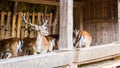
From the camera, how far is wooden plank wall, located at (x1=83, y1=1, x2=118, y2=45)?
977 cm

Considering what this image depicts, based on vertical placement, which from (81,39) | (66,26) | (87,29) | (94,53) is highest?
(66,26)

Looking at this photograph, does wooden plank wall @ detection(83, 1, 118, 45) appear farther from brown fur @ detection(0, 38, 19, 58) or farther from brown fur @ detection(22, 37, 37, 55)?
brown fur @ detection(0, 38, 19, 58)

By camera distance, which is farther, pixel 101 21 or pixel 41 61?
pixel 101 21

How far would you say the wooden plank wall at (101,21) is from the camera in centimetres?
977

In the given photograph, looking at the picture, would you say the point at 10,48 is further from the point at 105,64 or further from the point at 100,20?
the point at 100,20

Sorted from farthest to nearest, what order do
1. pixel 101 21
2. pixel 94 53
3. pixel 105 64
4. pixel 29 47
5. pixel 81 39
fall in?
pixel 101 21 < pixel 81 39 < pixel 105 64 < pixel 29 47 < pixel 94 53

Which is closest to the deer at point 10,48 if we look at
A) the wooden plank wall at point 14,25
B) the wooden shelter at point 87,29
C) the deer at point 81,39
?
the wooden plank wall at point 14,25

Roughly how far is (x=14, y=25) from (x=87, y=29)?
3.13 m

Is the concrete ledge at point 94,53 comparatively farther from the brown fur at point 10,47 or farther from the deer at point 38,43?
the brown fur at point 10,47

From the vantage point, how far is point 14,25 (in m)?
8.52

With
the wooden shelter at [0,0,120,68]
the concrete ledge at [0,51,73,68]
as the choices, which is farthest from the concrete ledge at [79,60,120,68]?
the concrete ledge at [0,51,73,68]

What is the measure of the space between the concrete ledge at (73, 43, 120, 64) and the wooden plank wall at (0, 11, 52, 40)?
9.14ft

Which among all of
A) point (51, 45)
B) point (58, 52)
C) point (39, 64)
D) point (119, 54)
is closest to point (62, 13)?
point (58, 52)

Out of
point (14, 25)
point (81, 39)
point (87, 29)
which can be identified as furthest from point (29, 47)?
point (87, 29)
